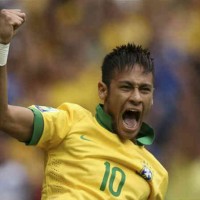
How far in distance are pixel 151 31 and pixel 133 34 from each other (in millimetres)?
82

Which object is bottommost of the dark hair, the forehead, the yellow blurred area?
the yellow blurred area

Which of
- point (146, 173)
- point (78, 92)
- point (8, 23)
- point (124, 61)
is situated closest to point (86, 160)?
point (146, 173)

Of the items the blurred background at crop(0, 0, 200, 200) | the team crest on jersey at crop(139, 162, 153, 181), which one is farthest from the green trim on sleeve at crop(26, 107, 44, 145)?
the blurred background at crop(0, 0, 200, 200)

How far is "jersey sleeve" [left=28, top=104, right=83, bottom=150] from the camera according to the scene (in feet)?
6.89

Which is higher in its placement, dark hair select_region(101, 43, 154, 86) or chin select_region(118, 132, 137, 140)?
dark hair select_region(101, 43, 154, 86)

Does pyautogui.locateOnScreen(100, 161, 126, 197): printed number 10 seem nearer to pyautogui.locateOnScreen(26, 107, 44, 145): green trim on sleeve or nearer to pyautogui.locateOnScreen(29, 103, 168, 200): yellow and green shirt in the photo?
pyautogui.locateOnScreen(29, 103, 168, 200): yellow and green shirt

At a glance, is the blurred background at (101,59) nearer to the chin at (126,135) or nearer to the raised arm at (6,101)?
the chin at (126,135)

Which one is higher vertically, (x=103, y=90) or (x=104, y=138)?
(x=103, y=90)

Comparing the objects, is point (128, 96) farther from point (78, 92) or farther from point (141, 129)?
point (78, 92)

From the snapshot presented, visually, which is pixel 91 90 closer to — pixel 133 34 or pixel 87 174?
pixel 133 34

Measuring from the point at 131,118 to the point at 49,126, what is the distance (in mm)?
286

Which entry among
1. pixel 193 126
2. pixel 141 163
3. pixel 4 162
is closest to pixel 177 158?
pixel 193 126

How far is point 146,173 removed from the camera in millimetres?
2244

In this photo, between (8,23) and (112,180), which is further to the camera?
(112,180)
